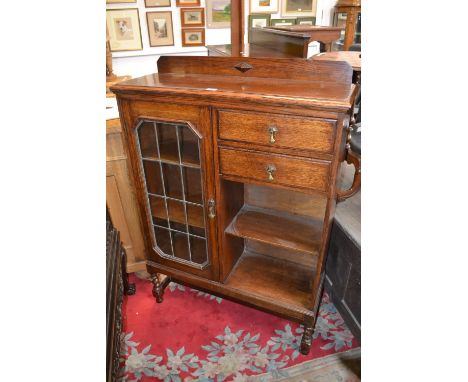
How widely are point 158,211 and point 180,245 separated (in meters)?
0.26

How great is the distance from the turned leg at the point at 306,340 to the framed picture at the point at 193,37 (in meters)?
3.63

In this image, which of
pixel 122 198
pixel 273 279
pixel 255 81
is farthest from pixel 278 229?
pixel 122 198

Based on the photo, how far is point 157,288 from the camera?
2238mm

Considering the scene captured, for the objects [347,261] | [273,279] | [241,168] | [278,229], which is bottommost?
[273,279]

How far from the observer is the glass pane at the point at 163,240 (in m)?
2.00

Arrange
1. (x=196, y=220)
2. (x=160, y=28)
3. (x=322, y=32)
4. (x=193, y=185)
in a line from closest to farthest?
(x=193, y=185) → (x=196, y=220) → (x=322, y=32) → (x=160, y=28)

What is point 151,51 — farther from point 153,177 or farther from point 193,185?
point 193,185

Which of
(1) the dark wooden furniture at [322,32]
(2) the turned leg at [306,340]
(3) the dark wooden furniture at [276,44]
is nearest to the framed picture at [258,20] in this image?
(1) the dark wooden furniture at [322,32]

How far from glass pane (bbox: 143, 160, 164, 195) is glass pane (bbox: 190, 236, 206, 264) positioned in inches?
14.1

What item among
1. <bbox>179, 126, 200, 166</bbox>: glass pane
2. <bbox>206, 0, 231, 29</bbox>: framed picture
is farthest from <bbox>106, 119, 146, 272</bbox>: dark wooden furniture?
<bbox>206, 0, 231, 29</bbox>: framed picture
